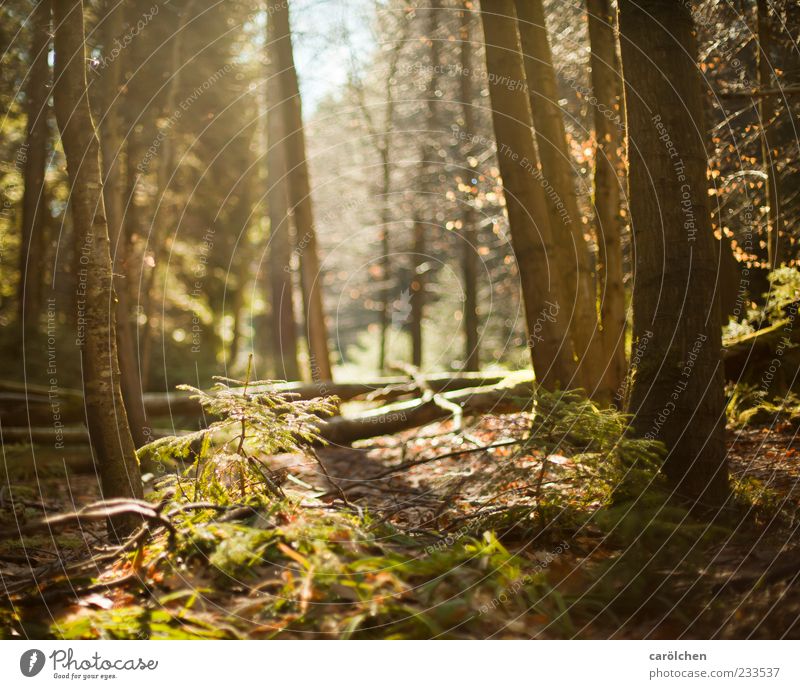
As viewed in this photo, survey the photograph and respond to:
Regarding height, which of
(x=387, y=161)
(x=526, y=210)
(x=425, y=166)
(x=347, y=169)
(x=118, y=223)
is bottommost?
(x=526, y=210)

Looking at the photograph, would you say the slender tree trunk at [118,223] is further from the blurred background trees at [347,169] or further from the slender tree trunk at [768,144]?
the slender tree trunk at [768,144]

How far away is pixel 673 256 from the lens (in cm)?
435

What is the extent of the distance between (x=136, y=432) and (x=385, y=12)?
39.0 ft

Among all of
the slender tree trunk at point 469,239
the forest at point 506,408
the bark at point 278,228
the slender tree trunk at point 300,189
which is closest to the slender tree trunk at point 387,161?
the slender tree trunk at point 469,239

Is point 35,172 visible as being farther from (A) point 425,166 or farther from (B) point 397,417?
(B) point 397,417

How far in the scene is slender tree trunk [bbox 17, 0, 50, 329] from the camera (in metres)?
13.5

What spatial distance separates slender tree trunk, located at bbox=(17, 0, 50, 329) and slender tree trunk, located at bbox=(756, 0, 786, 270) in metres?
11.6

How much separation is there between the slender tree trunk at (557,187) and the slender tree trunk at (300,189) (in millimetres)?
5728

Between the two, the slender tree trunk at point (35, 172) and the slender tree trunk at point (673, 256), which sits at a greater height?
the slender tree trunk at point (35, 172)

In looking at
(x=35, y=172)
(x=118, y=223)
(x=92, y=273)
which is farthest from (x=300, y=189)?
(x=35, y=172)

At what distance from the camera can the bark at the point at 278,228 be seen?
13844mm

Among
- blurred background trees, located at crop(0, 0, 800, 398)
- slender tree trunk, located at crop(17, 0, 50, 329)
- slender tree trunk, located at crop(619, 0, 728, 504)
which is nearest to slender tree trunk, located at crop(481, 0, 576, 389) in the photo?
blurred background trees, located at crop(0, 0, 800, 398)

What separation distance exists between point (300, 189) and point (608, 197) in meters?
6.83
